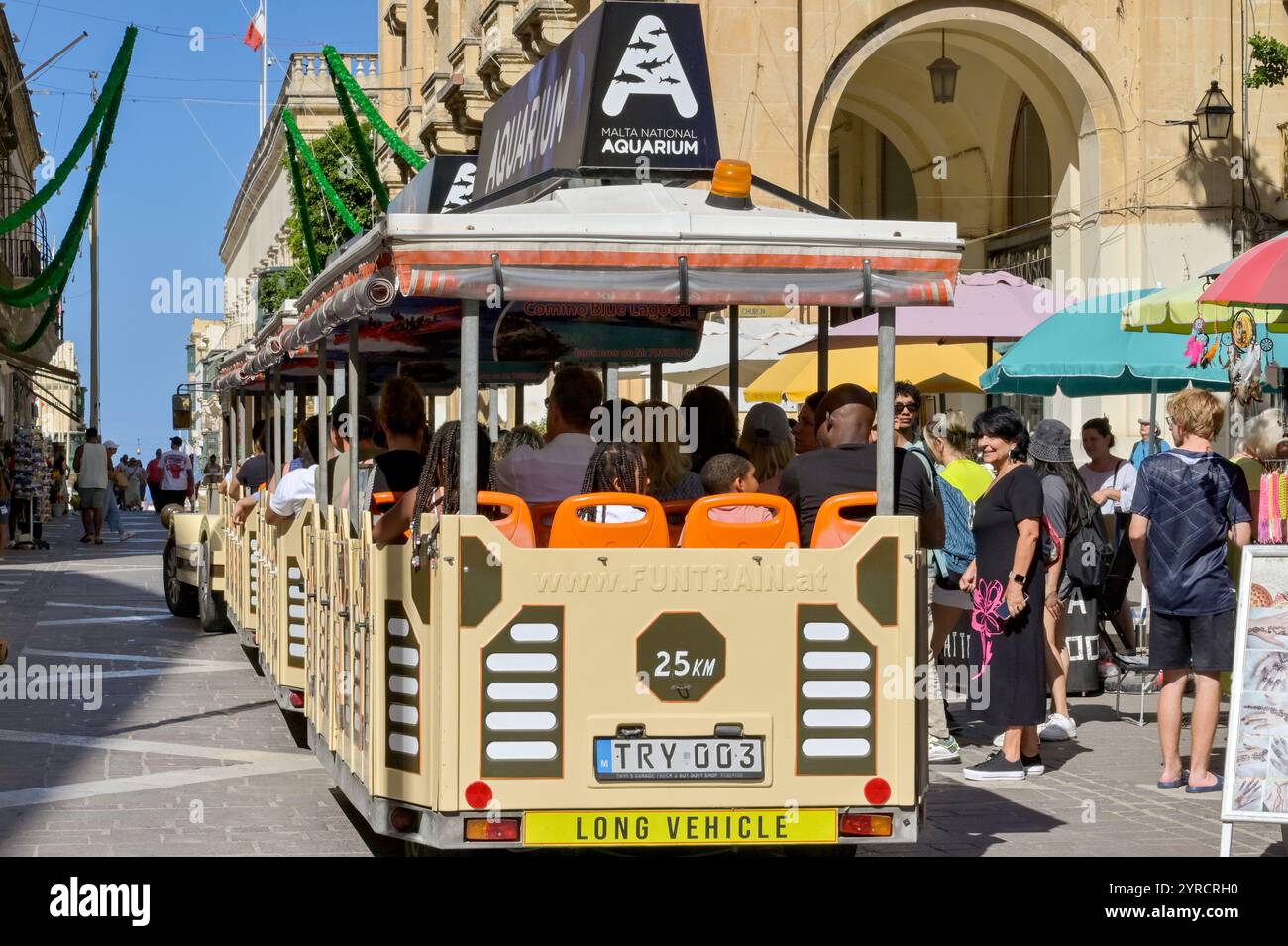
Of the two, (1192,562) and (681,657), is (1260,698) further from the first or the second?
(681,657)

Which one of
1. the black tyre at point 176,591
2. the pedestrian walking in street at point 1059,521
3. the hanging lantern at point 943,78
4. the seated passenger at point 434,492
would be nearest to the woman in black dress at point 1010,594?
the pedestrian walking in street at point 1059,521

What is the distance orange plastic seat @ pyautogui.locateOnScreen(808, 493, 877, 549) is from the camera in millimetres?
7227

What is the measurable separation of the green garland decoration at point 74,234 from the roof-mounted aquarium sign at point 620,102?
13.0m

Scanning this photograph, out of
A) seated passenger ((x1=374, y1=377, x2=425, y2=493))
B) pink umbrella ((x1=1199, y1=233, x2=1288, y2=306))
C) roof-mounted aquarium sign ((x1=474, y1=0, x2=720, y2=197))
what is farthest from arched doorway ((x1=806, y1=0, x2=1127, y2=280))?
seated passenger ((x1=374, y1=377, x2=425, y2=493))

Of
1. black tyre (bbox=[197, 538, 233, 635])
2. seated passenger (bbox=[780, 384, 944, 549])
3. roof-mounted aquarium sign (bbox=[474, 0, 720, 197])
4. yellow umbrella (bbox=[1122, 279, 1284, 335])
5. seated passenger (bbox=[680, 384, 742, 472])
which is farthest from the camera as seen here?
black tyre (bbox=[197, 538, 233, 635])

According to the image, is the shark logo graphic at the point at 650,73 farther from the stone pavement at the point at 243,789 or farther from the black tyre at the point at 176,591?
the black tyre at the point at 176,591

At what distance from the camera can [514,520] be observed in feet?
22.9

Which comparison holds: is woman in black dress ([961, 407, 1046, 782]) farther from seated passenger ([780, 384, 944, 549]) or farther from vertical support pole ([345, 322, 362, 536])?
vertical support pole ([345, 322, 362, 536])

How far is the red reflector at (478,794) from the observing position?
6.59 m

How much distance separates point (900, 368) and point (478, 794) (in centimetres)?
979

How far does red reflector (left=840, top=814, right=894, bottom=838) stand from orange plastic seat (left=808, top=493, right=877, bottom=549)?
3.25 feet
